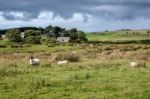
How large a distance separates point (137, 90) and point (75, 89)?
2.94m

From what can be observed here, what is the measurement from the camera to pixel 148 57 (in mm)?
39750

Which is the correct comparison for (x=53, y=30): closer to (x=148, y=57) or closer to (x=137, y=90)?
(x=148, y=57)

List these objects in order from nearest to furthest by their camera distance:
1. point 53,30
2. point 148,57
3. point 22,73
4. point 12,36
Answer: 1. point 22,73
2. point 148,57
3. point 12,36
4. point 53,30

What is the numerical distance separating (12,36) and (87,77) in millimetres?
96175

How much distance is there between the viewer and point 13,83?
793 inches

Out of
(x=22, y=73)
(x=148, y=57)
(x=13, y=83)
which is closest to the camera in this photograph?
(x=13, y=83)

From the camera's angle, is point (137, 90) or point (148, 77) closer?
point (137, 90)

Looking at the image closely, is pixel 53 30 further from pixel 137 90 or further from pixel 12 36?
pixel 137 90

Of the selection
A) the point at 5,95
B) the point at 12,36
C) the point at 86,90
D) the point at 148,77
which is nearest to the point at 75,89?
the point at 86,90

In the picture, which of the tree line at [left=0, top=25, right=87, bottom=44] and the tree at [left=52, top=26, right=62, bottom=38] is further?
the tree at [left=52, top=26, right=62, bottom=38]

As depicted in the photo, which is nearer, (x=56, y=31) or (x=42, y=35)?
(x=42, y=35)

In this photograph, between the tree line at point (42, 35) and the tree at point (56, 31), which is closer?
the tree line at point (42, 35)

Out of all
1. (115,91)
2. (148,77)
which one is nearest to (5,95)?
(115,91)

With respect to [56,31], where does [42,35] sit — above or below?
below
